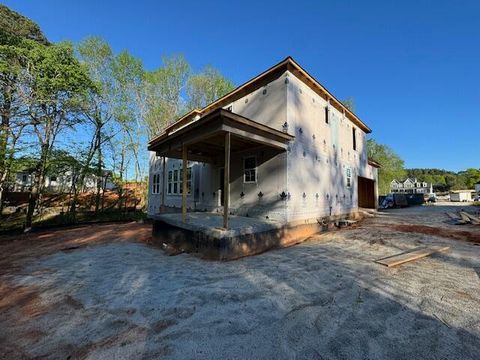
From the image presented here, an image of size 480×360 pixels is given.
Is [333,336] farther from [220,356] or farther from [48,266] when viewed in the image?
[48,266]

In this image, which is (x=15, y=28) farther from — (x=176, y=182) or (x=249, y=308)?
(x=249, y=308)

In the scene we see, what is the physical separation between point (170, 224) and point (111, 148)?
18871 millimetres

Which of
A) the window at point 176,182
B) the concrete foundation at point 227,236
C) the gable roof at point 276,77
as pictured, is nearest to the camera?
the concrete foundation at point 227,236

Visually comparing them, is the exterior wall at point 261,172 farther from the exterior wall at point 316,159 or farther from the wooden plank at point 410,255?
the wooden plank at point 410,255

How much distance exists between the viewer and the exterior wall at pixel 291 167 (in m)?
8.53

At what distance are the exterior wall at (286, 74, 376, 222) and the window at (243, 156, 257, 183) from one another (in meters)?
1.55

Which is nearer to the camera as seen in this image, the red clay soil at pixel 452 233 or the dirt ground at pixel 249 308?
the dirt ground at pixel 249 308

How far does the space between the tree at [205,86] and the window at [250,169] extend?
1687 centimetres

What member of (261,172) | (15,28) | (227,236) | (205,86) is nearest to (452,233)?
(261,172)

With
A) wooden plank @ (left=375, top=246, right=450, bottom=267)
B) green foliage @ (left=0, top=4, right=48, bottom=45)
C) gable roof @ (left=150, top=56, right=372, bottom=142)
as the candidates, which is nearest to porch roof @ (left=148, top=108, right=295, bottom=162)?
gable roof @ (left=150, top=56, right=372, bottom=142)

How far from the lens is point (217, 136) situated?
788 cm

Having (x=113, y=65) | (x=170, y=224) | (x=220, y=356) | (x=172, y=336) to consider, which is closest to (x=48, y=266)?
(x=170, y=224)

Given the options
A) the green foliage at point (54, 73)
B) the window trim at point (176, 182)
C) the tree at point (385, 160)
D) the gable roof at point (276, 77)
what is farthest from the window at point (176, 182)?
the tree at point (385, 160)

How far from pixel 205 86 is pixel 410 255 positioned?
76.5 ft
